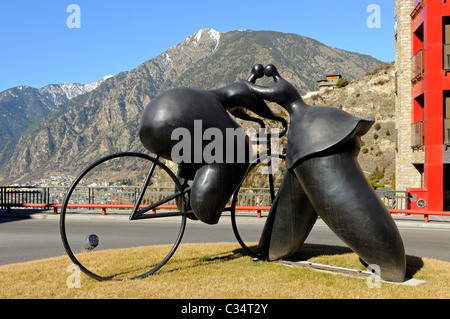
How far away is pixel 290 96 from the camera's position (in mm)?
6199

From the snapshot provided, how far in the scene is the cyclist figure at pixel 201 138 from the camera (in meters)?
5.58

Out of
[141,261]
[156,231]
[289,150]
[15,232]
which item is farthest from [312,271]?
[15,232]

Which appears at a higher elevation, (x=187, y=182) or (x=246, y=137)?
(x=246, y=137)

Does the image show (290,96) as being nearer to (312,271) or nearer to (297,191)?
(297,191)

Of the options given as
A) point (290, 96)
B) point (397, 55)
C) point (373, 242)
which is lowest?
point (373, 242)

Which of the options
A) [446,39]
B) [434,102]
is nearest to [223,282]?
[434,102]

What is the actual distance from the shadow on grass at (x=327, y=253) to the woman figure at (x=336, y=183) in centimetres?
93

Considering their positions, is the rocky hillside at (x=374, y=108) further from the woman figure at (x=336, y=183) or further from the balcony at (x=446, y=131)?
the woman figure at (x=336, y=183)

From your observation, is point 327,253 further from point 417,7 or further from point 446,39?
point 417,7

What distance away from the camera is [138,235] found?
11695 mm

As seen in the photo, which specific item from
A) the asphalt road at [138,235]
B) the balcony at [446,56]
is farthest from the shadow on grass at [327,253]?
the balcony at [446,56]
